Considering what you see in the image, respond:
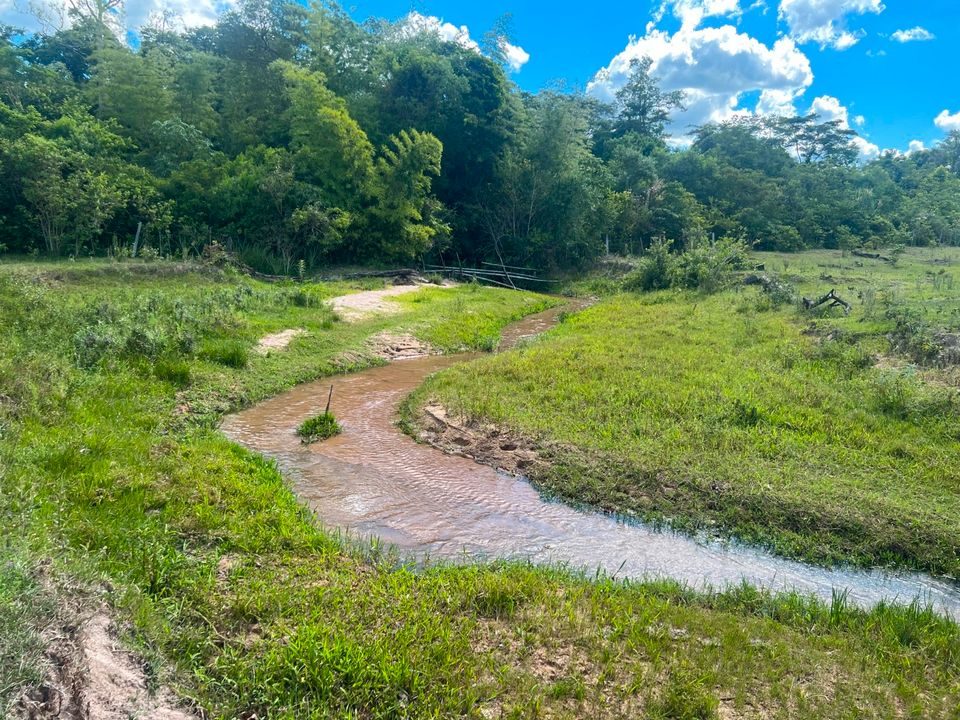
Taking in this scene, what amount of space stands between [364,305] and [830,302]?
1386cm

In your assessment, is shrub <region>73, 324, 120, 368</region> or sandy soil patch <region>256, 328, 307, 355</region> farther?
sandy soil patch <region>256, 328, 307, 355</region>

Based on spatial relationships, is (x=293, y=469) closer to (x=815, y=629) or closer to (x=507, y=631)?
(x=507, y=631)

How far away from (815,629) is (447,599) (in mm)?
3012

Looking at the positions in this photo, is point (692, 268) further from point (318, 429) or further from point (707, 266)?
Answer: point (318, 429)

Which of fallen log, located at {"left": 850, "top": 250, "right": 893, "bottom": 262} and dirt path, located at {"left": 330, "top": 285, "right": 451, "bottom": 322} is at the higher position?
fallen log, located at {"left": 850, "top": 250, "right": 893, "bottom": 262}

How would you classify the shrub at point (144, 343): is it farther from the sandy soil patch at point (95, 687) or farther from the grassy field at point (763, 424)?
the sandy soil patch at point (95, 687)

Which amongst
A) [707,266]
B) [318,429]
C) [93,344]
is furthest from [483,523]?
[707,266]

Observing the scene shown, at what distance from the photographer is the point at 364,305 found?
57.9ft

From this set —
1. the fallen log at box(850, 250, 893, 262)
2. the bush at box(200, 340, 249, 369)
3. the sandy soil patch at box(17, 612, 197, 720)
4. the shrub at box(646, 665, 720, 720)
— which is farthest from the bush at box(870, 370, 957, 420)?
the fallen log at box(850, 250, 893, 262)

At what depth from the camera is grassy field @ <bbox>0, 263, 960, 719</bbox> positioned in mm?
3473

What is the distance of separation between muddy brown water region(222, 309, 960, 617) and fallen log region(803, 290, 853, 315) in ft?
38.0

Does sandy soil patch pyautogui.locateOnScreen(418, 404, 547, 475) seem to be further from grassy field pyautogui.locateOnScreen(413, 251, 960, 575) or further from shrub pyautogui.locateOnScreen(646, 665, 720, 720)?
shrub pyautogui.locateOnScreen(646, 665, 720, 720)

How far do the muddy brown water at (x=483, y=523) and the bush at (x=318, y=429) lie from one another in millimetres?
138

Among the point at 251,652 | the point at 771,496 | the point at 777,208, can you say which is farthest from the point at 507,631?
the point at 777,208
